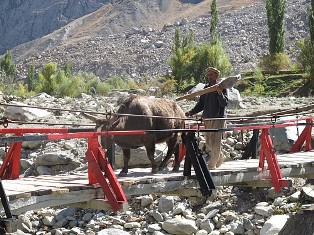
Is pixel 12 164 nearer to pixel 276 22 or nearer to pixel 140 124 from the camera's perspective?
pixel 140 124

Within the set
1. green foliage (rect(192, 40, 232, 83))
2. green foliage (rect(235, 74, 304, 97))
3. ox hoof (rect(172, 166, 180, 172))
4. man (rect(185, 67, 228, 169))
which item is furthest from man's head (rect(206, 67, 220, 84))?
green foliage (rect(192, 40, 232, 83))

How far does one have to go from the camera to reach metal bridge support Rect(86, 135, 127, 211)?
7.71 metres

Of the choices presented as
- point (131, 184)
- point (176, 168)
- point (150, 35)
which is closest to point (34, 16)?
point (150, 35)

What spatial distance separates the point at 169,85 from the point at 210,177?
109 ft

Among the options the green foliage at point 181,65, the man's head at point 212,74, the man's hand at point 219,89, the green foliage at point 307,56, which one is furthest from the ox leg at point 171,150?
the green foliage at point 181,65

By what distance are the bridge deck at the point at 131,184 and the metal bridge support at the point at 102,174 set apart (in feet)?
0.49

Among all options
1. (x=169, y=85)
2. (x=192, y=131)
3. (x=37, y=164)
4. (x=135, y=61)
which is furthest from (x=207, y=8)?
(x=192, y=131)

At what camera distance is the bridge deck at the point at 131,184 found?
733 centimetres

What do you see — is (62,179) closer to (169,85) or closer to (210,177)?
(210,177)

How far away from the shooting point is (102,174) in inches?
303

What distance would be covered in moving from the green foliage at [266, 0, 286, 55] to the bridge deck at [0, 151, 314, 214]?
38.3 metres

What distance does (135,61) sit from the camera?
4126 inches

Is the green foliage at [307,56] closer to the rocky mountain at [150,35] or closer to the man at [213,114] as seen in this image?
the man at [213,114]

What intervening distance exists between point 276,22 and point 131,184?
4167 cm
